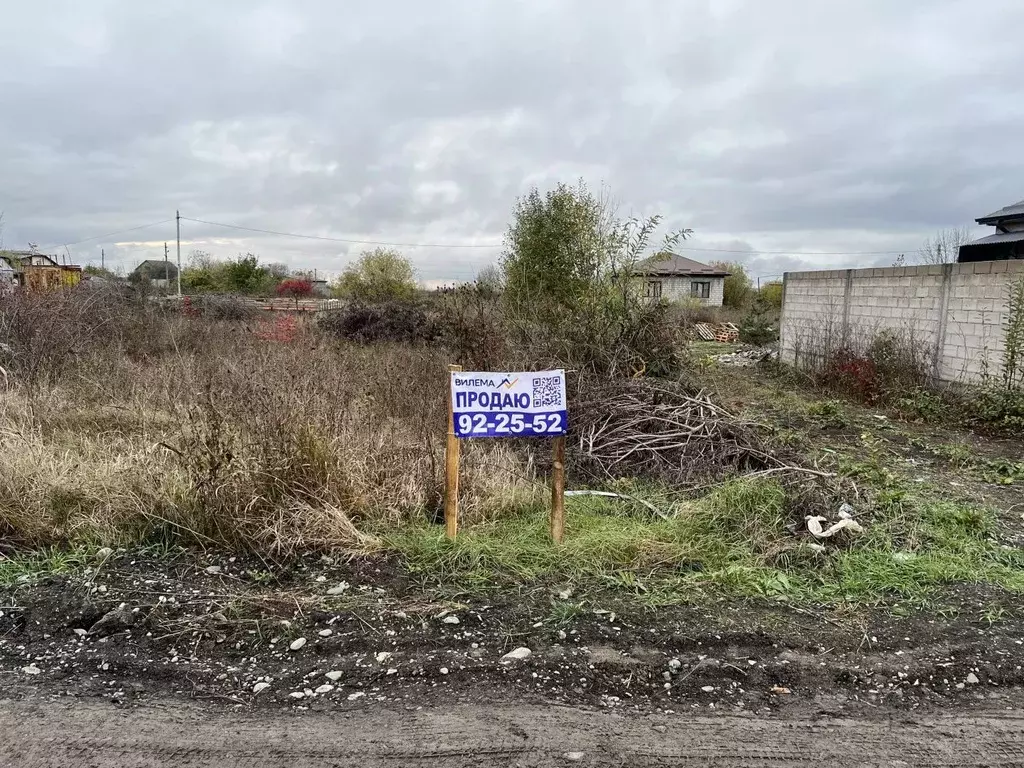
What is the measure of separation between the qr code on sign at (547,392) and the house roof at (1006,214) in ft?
61.1

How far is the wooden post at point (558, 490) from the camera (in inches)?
148

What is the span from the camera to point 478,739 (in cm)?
228

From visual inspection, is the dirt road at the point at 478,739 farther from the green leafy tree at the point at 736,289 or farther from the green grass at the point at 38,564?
the green leafy tree at the point at 736,289

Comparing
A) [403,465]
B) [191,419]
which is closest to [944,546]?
[403,465]

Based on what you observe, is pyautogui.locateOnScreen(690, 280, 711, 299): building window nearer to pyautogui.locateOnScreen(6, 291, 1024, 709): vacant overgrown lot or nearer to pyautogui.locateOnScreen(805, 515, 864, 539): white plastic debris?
pyautogui.locateOnScreen(6, 291, 1024, 709): vacant overgrown lot

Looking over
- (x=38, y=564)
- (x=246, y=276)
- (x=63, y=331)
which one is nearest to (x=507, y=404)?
(x=38, y=564)

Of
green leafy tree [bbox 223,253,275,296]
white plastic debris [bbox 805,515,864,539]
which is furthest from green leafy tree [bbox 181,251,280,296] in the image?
white plastic debris [bbox 805,515,864,539]

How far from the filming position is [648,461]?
548 cm

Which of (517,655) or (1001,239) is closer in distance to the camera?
(517,655)

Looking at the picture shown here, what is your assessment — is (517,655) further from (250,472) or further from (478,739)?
(250,472)

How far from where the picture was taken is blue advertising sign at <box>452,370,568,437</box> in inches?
145

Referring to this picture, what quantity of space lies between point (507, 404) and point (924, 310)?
A: 31.7 feet

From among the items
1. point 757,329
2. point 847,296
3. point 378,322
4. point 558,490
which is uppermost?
point 847,296

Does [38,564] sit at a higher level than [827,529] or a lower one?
lower
